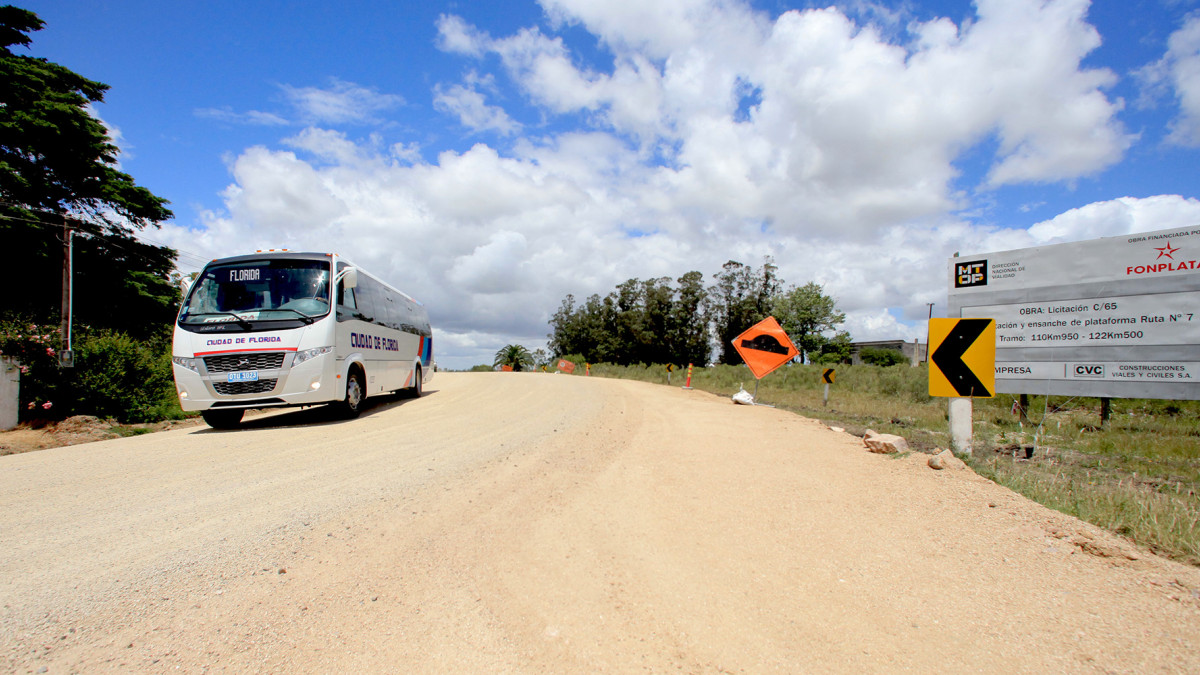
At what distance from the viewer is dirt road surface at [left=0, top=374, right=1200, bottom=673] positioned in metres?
2.39

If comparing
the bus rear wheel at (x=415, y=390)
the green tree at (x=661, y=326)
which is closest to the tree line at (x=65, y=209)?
the bus rear wheel at (x=415, y=390)

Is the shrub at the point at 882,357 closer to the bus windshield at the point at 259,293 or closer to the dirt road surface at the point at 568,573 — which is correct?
Answer: the bus windshield at the point at 259,293

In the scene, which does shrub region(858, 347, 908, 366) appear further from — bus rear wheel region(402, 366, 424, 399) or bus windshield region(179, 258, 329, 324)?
bus windshield region(179, 258, 329, 324)

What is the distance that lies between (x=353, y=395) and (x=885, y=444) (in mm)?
9091

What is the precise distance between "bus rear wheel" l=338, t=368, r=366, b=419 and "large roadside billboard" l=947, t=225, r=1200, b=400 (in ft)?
38.5

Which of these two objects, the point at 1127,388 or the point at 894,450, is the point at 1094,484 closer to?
the point at 894,450

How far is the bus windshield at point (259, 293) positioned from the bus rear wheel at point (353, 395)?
59.3 inches

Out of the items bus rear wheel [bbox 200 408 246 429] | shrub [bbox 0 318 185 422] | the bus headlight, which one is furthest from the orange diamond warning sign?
shrub [bbox 0 318 185 422]

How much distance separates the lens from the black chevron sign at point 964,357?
241 inches

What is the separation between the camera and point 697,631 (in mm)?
2578

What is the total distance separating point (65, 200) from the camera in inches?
917

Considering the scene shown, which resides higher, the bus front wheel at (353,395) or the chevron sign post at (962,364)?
the chevron sign post at (962,364)

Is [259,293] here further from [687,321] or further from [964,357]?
[687,321]

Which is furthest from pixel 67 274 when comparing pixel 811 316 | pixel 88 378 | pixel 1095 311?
pixel 811 316
